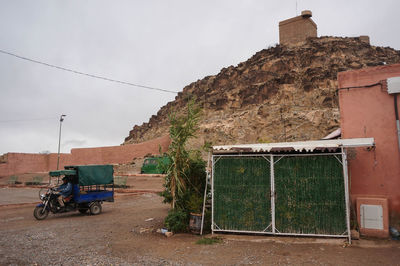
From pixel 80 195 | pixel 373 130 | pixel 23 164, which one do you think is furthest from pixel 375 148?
pixel 23 164

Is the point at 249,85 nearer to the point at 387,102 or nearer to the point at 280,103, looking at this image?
the point at 280,103

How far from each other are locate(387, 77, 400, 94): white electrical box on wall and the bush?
650 centimetres

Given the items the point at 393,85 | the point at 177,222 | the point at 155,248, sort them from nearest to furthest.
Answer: the point at 155,248
the point at 393,85
the point at 177,222

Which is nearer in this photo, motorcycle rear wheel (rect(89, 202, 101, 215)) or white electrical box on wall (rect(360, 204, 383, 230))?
white electrical box on wall (rect(360, 204, 383, 230))

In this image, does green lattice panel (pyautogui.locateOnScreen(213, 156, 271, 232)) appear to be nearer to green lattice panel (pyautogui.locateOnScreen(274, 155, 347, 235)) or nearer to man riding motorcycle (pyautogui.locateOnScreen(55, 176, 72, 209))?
green lattice panel (pyautogui.locateOnScreen(274, 155, 347, 235))

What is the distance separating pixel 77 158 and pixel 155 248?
33.0 metres

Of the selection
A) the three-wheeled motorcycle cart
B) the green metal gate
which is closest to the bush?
the green metal gate

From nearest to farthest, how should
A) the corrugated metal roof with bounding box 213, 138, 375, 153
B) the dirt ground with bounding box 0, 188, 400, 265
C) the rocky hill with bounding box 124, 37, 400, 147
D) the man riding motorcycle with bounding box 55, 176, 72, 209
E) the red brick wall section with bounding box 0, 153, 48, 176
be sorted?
the dirt ground with bounding box 0, 188, 400, 265 < the corrugated metal roof with bounding box 213, 138, 375, 153 < the man riding motorcycle with bounding box 55, 176, 72, 209 < the red brick wall section with bounding box 0, 153, 48, 176 < the rocky hill with bounding box 124, 37, 400, 147

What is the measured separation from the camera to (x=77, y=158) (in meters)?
36.8

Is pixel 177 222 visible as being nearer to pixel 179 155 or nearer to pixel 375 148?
pixel 179 155

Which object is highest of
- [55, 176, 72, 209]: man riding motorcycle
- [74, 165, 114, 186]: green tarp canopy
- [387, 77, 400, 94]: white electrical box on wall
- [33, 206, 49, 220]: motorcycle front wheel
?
[387, 77, 400, 94]: white electrical box on wall

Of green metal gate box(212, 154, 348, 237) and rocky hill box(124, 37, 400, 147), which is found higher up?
rocky hill box(124, 37, 400, 147)

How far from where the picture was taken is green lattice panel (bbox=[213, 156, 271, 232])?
780 cm

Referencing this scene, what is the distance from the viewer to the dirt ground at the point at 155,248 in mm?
5945
